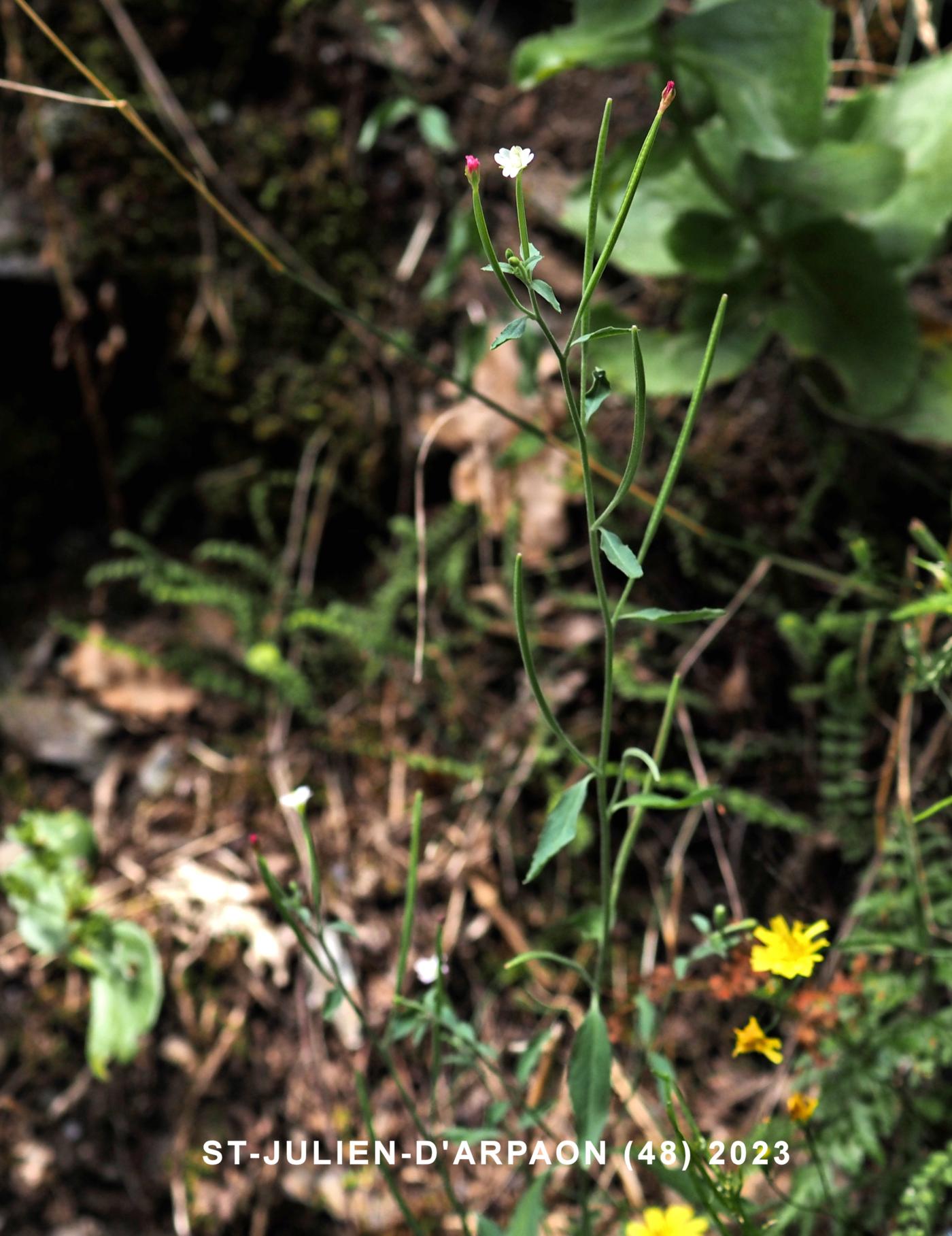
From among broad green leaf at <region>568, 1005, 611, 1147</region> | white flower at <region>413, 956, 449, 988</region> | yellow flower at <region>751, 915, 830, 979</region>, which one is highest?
yellow flower at <region>751, 915, 830, 979</region>

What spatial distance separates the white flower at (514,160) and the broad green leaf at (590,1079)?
619 mm

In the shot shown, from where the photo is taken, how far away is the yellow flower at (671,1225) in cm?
77

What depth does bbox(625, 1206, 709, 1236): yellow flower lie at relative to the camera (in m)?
0.77

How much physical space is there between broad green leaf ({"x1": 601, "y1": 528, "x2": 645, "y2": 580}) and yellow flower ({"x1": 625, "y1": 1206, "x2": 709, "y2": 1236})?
0.53 metres

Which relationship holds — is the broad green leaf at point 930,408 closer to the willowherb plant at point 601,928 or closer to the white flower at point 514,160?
the willowherb plant at point 601,928

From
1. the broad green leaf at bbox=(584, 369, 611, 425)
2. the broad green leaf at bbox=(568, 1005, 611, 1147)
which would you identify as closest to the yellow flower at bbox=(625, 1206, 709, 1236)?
the broad green leaf at bbox=(568, 1005, 611, 1147)

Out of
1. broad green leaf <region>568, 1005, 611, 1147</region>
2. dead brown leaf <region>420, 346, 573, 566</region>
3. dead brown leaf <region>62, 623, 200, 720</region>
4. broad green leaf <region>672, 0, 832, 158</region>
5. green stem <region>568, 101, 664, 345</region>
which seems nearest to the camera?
green stem <region>568, 101, 664, 345</region>

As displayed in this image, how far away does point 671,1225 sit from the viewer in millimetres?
782

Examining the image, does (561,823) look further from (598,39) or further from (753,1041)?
(598,39)

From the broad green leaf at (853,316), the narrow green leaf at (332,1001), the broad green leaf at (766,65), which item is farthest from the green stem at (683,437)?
the broad green leaf at (853,316)

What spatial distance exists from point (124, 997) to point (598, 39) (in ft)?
4.61

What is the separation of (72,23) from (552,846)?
5.61 ft

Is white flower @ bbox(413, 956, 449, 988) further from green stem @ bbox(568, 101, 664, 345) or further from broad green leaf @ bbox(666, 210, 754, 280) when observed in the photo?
broad green leaf @ bbox(666, 210, 754, 280)

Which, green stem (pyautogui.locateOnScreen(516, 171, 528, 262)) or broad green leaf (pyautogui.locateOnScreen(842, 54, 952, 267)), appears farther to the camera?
broad green leaf (pyautogui.locateOnScreen(842, 54, 952, 267))
